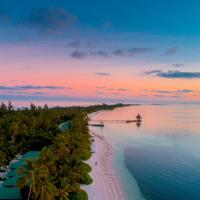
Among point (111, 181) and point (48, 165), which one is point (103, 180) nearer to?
point (111, 181)

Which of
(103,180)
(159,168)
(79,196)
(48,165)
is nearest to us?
(48,165)

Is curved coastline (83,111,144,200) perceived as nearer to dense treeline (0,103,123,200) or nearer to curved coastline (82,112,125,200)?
curved coastline (82,112,125,200)

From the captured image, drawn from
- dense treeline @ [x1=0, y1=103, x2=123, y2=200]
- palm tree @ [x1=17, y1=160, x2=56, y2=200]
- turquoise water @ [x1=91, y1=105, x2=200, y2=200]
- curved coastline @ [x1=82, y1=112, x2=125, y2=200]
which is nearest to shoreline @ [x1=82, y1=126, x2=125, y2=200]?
curved coastline @ [x1=82, y1=112, x2=125, y2=200]

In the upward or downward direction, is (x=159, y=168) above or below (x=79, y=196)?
below

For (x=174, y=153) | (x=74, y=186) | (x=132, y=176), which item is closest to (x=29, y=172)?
(x=74, y=186)

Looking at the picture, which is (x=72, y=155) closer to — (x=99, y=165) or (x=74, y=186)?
(x=74, y=186)

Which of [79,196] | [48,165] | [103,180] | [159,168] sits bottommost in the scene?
[159,168]

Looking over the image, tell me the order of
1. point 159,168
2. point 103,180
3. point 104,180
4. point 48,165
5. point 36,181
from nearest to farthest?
1. point 36,181
2. point 48,165
3. point 103,180
4. point 104,180
5. point 159,168

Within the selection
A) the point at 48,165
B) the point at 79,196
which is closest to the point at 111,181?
the point at 79,196
